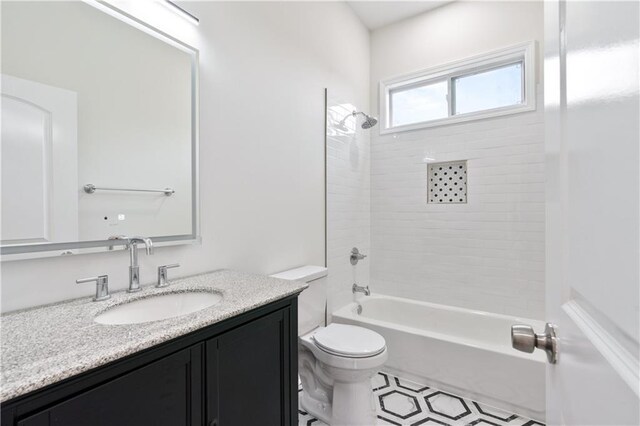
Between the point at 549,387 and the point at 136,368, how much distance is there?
96 centimetres

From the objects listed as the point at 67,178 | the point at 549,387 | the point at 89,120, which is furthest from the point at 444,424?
the point at 89,120

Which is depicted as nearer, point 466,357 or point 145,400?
point 145,400

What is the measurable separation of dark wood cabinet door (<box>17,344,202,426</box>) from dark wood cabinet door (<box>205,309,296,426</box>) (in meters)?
0.06

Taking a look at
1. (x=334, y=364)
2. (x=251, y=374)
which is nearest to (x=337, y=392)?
(x=334, y=364)

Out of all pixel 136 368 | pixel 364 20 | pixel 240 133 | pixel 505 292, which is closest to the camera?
pixel 136 368

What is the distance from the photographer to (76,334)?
2.60 feet

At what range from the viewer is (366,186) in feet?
10.1

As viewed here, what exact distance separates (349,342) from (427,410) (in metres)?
0.74

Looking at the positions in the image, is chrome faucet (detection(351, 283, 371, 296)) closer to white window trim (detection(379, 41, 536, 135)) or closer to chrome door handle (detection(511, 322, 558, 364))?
white window trim (detection(379, 41, 536, 135))

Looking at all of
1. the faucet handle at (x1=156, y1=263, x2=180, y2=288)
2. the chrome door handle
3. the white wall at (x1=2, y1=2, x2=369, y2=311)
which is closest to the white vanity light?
the white wall at (x1=2, y1=2, x2=369, y2=311)

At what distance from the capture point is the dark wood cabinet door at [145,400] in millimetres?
659

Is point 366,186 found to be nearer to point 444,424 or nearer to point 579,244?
point 444,424

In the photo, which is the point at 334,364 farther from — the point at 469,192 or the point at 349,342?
the point at 469,192

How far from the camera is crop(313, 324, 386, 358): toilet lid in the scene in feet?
5.27
